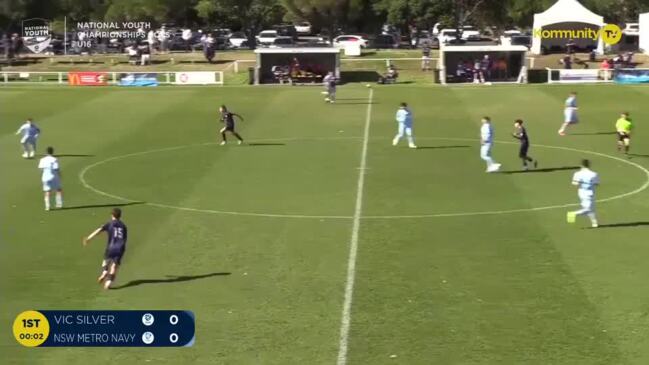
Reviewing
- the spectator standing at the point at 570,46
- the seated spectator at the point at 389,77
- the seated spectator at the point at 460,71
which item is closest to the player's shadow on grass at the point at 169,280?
the seated spectator at the point at 389,77

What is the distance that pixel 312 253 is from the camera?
23.7 m

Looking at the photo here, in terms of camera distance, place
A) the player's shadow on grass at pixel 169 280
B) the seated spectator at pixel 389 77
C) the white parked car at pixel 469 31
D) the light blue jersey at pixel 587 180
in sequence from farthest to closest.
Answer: the white parked car at pixel 469 31, the seated spectator at pixel 389 77, the light blue jersey at pixel 587 180, the player's shadow on grass at pixel 169 280

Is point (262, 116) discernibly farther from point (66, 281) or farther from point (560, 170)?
point (66, 281)

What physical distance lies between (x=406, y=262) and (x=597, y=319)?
5.23m

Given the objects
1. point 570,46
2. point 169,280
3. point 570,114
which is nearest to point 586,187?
point 169,280

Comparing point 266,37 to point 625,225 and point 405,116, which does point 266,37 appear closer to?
point 405,116

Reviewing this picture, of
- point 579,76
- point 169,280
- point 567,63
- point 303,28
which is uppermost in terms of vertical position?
point 303,28

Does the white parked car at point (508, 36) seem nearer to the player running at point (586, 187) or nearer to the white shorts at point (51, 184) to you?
the player running at point (586, 187)

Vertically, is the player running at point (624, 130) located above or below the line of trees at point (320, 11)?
below

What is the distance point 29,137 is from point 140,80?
30677 millimetres

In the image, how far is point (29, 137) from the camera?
124ft

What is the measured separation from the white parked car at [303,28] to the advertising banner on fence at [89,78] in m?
39.2

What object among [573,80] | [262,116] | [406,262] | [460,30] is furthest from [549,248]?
[460,30]

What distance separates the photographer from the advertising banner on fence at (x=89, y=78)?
6819 cm
